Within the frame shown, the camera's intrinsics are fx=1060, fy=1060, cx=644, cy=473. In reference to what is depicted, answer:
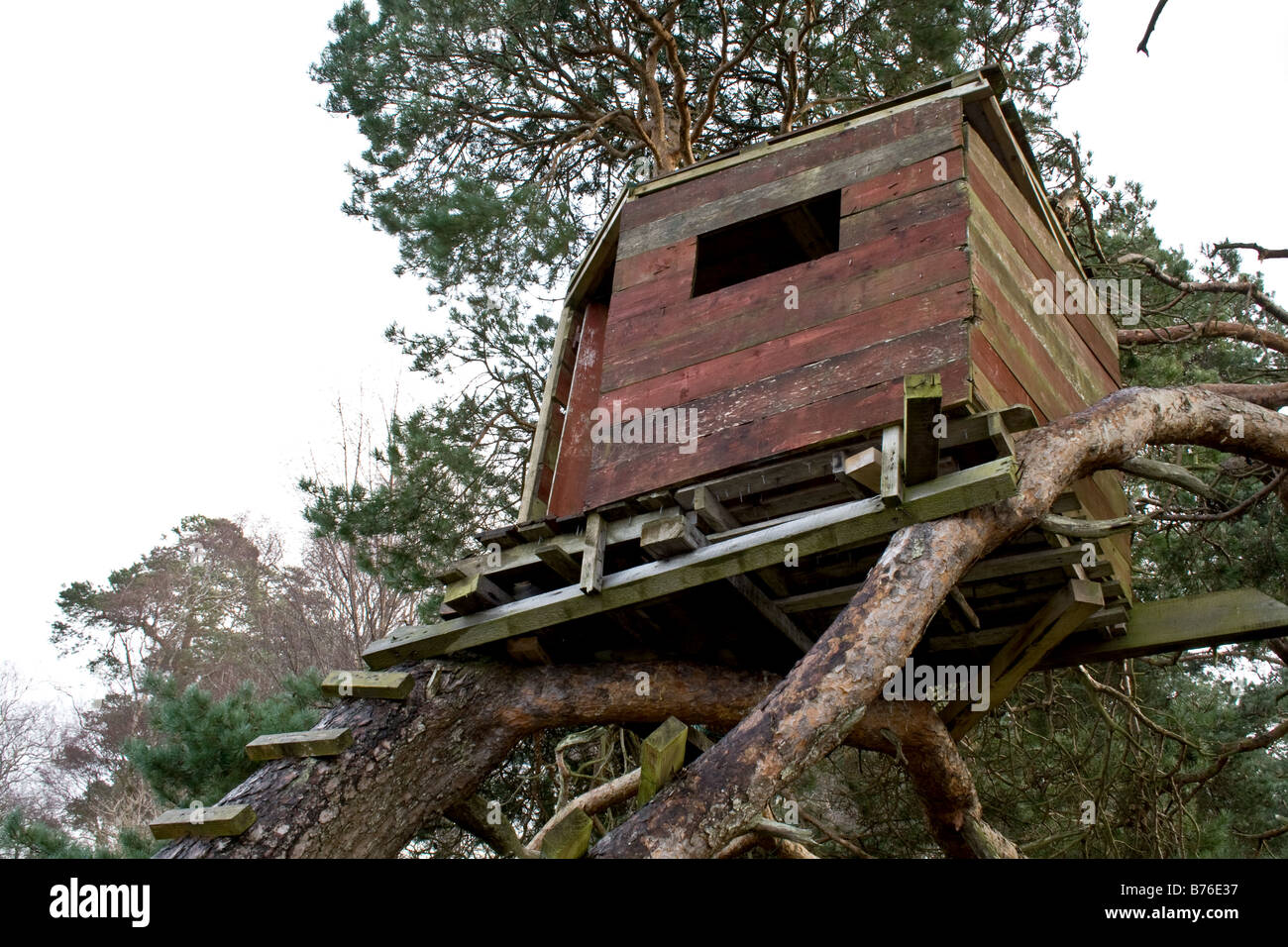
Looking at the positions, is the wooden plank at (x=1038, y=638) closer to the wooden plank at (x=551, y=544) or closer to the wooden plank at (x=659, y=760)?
the wooden plank at (x=551, y=544)

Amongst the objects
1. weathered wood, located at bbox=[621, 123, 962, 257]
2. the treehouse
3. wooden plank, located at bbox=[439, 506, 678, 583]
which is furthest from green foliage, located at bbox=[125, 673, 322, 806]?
weathered wood, located at bbox=[621, 123, 962, 257]

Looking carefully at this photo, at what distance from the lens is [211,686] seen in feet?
67.2

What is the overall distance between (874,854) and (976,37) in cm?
789

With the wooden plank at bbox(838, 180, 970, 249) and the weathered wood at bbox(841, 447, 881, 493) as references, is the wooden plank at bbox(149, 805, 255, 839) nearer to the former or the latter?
the weathered wood at bbox(841, 447, 881, 493)

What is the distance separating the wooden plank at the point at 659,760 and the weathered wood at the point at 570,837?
→ 0.85 feet

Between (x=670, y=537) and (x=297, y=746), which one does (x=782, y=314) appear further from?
(x=297, y=746)

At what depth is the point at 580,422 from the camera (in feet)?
23.7

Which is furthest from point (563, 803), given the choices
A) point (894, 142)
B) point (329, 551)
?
point (329, 551)

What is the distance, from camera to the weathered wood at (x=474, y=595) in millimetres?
5516

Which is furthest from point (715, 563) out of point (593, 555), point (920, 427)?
point (920, 427)

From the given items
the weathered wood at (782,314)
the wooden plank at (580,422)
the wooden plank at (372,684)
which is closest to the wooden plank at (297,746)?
the wooden plank at (372,684)

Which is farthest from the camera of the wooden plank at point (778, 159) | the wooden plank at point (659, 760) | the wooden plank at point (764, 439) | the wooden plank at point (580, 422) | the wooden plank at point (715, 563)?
the wooden plank at point (580, 422)

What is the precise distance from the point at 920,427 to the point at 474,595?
2.50m

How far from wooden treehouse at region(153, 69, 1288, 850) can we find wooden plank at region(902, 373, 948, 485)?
0.01 metres
